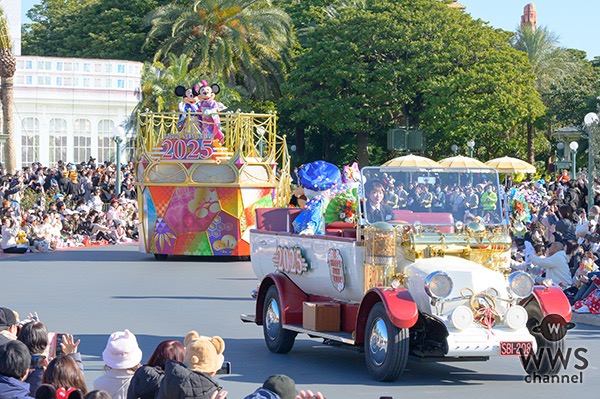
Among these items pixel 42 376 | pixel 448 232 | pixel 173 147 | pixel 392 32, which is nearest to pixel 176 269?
pixel 173 147

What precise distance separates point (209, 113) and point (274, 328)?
51.9 feet

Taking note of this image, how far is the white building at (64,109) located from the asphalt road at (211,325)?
2466cm

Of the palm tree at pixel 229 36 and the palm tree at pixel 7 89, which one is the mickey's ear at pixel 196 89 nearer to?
the palm tree at pixel 7 89

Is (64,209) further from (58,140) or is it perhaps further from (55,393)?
(55,393)

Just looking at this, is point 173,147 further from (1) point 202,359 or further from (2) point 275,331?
(1) point 202,359

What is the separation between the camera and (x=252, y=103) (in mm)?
66125

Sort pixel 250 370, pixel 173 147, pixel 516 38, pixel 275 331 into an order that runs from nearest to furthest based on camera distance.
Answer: pixel 250 370 < pixel 275 331 < pixel 173 147 < pixel 516 38

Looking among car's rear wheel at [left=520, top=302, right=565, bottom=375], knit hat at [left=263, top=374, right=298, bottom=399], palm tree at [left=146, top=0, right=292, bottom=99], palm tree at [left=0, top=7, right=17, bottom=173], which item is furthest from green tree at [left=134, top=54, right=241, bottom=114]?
knit hat at [left=263, top=374, right=298, bottom=399]

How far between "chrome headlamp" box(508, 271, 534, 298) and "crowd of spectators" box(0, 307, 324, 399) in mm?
4031

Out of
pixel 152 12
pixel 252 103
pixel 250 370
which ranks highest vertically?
pixel 152 12

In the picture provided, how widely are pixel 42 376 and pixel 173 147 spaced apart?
69.8 feet

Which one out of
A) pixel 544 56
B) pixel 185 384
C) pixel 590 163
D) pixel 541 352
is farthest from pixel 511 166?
pixel 544 56

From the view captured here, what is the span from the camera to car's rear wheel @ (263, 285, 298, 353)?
1387cm

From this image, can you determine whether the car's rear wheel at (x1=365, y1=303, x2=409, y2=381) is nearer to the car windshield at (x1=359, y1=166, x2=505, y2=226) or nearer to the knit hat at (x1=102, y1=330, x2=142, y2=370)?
the car windshield at (x1=359, y1=166, x2=505, y2=226)
